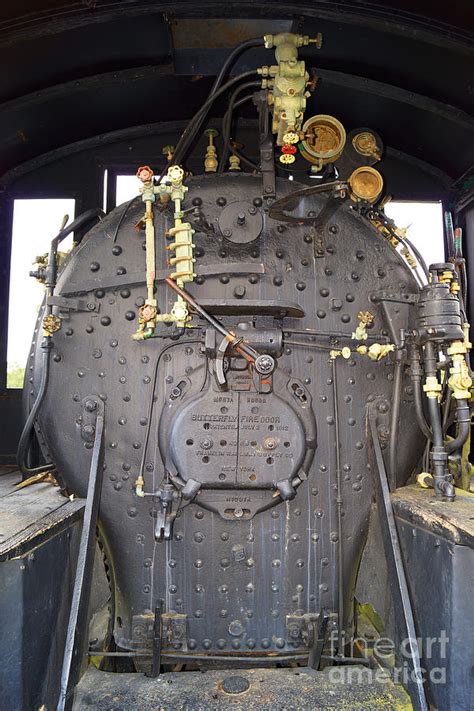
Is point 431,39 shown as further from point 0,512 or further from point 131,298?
point 0,512

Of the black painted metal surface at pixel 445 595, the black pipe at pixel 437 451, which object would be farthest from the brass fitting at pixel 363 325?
the black painted metal surface at pixel 445 595

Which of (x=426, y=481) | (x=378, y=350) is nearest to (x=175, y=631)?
(x=426, y=481)

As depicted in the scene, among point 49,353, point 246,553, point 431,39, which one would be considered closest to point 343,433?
point 246,553

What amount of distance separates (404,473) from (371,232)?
1256mm

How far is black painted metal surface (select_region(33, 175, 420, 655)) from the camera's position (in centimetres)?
244

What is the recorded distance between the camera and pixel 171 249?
2469 mm

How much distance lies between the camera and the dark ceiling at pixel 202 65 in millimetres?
2719

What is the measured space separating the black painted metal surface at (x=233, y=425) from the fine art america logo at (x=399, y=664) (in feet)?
0.62

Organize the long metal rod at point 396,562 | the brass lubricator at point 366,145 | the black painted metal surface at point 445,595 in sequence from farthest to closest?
1. the brass lubricator at point 366,145
2. the long metal rod at point 396,562
3. the black painted metal surface at point 445,595

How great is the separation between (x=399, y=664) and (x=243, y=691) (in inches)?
27.0

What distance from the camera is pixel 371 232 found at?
8.81 feet

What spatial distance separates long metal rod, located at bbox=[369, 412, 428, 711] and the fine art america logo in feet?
0.05

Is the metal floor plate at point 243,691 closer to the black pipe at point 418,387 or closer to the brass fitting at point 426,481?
the brass fitting at point 426,481

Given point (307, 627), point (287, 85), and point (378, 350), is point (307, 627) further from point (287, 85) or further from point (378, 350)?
point (287, 85)
